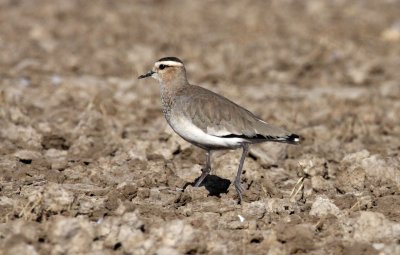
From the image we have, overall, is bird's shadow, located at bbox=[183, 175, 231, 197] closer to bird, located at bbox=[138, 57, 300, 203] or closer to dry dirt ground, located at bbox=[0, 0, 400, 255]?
dry dirt ground, located at bbox=[0, 0, 400, 255]

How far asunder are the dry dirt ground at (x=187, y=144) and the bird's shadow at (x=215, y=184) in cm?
3

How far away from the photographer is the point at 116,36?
17234mm

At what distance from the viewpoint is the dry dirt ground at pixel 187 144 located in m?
7.18

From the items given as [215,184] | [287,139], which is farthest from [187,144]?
[287,139]

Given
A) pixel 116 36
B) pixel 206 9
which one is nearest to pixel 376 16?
pixel 206 9

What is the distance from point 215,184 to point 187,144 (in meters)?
1.43

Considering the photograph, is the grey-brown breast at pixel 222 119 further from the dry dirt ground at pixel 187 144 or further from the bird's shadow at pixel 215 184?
the bird's shadow at pixel 215 184

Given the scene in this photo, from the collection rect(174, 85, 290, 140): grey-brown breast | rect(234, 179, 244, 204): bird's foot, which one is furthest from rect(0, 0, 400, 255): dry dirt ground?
rect(174, 85, 290, 140): grey-brown breast

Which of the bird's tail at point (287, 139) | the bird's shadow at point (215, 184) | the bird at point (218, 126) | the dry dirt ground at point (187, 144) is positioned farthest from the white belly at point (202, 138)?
the bird's shadow at point (215, 184)

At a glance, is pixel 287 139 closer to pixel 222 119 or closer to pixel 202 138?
pixel 222 119

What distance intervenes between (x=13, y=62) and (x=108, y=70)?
1598 millimetres

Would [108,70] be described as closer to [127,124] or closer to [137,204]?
[127,124]

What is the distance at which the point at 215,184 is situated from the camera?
30.1 feet

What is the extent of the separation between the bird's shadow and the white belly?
0.60m
